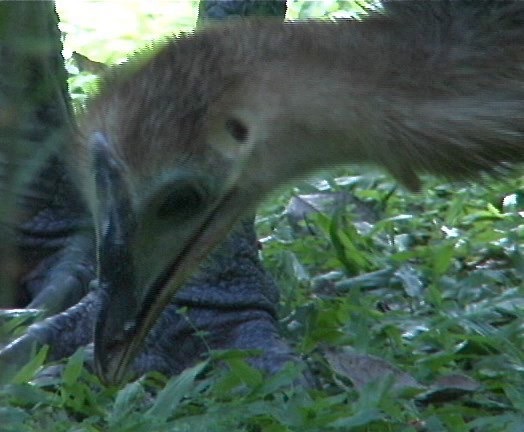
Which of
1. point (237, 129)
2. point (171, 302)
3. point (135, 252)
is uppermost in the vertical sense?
point (237, 129)

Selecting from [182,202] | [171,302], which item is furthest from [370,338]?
[182,202]

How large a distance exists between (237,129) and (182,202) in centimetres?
16

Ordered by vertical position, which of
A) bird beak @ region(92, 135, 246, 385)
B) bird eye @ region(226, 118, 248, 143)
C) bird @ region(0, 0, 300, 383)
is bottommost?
bird @ region(0, 0, 300, 383)

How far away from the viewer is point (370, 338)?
2.97 m

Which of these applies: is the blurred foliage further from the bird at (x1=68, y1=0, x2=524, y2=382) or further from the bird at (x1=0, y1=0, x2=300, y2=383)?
the bird at (x1=68, y1=0, x2=524, y2=382)

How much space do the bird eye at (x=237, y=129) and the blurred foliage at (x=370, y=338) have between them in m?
0.29

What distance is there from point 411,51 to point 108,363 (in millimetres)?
745

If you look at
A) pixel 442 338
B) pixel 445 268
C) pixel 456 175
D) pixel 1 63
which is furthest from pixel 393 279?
pixel 1 63

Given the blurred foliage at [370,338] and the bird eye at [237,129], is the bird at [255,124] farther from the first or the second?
the blurred foliage at [370,338]

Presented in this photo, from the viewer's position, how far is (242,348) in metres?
2.99

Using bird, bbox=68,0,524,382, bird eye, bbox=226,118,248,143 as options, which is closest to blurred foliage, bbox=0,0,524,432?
bird, bbox=68,0,524,382

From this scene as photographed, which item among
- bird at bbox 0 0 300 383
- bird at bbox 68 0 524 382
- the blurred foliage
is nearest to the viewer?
bird at bbox 68 0 524 382

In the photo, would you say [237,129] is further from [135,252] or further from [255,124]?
[135,252]

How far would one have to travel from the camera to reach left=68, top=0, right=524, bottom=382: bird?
90.0 inches
